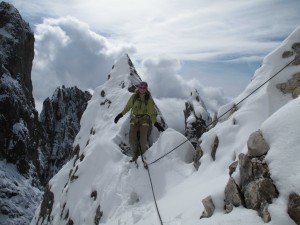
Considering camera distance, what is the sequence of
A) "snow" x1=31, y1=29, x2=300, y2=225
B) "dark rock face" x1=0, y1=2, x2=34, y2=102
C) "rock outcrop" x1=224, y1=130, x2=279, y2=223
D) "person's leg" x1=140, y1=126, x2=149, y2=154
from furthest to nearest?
"dark rock face" x1=0, y1=2, x2=34, y2=102 < "person's leg" x1=140, y1=126, x2=149, y2=154 < "snow" x1=31, y1=29, x2=300, y2=225 < "rock outcrop" x1=224, y1=130, x2=279, y2=223

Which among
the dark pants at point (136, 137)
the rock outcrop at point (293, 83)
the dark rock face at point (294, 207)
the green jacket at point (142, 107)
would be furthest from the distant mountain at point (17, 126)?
the dark rock face at point (294, 207)

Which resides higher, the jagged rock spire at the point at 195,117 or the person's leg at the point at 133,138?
the jagged rock spire at the point at 195,117

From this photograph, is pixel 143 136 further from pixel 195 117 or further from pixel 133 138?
pixel 195 117

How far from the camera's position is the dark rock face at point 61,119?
135750 mm

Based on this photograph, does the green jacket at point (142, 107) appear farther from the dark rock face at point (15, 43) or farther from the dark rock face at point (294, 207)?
the dark rock face at point (15, 43)

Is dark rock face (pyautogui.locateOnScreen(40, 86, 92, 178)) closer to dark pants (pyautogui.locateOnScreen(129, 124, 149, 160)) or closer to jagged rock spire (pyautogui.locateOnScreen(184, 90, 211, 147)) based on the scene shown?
jagged rock spire (pyautogui.locateOnScreen(184, 90, 211, 147))

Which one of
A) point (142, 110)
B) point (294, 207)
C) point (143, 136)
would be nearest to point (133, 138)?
point (143, 136)

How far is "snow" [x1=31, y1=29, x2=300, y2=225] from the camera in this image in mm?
7566

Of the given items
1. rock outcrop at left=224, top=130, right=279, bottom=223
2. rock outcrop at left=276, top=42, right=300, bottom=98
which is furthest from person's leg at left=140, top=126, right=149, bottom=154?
rock outcrop at left=224, top=130, right=279, bottom=223

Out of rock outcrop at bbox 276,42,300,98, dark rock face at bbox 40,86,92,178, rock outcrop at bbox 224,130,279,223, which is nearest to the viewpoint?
rock outcrop at bbox 224,130,279,223

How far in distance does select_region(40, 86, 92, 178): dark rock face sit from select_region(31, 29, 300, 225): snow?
11847 cm

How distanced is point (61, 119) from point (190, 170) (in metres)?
138

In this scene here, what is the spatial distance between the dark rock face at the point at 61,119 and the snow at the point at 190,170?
118468mm

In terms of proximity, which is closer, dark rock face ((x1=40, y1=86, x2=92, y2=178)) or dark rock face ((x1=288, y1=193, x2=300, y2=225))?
dark rock face ((x1=288, y1=193, x2=300, y2=225))
